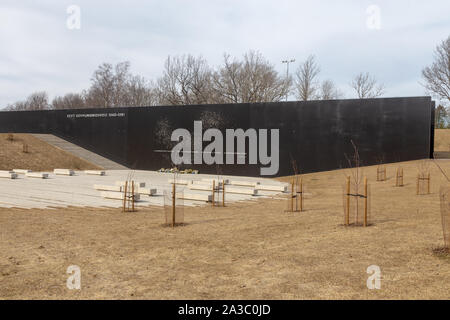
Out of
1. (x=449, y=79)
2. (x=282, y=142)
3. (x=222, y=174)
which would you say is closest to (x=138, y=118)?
(x=222, y=174)

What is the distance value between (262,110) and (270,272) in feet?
72.5

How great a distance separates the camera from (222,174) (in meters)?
28.4

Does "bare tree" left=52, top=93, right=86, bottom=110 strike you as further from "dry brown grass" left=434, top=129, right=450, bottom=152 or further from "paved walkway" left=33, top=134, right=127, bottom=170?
"dry brown grass" left=434, top=129, right=450, bottom=152

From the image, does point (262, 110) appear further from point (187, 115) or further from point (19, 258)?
point (19, 258)

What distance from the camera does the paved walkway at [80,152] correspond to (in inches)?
1313

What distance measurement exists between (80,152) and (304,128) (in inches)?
778

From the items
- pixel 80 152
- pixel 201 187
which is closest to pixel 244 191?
pixel 201 187

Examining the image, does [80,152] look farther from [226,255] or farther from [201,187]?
[226,255]

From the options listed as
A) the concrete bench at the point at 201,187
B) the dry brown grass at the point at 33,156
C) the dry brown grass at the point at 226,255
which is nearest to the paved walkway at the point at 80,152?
the dry brown grass at the point at 33,156

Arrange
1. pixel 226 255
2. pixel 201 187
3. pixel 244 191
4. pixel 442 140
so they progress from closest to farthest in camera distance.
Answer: pixel 226 255 < pixel 244 191 < pixel 201 187 < pixel 442 140

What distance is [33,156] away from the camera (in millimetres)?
32188

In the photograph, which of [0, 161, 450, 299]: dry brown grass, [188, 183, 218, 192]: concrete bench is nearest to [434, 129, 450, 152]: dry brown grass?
[188, 183, 218, 192]: concrete bench
